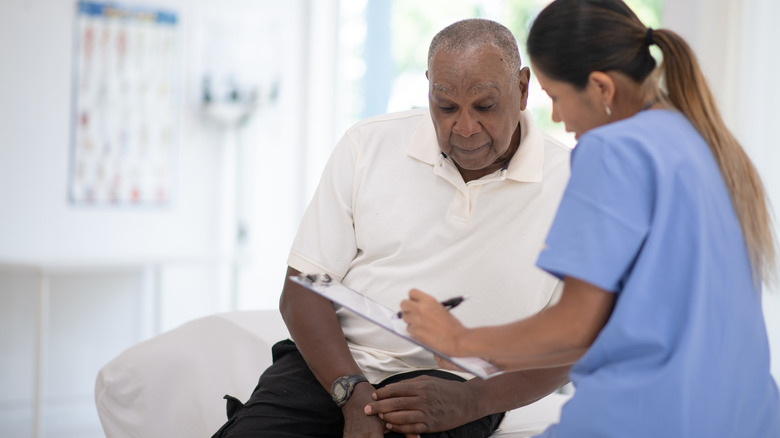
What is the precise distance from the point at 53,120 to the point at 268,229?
3.85 ft

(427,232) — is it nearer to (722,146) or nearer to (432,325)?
(432,325)

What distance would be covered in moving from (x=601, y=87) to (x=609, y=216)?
0.21 meters

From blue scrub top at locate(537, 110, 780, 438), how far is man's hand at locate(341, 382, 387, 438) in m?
0.52

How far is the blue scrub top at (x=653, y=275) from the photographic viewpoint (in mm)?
980

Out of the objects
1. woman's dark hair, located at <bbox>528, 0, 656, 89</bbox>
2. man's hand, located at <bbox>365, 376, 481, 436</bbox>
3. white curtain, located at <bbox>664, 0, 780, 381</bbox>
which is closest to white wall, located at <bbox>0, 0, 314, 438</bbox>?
man's hand, located at <bbox>365, 376, 481, 436</bbox>

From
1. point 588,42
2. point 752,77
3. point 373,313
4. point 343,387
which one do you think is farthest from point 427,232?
point 752,77

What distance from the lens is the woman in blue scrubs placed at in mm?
982

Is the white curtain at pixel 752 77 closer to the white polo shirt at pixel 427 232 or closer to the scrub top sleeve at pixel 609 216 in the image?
the white polo shirt at pixel 427 232

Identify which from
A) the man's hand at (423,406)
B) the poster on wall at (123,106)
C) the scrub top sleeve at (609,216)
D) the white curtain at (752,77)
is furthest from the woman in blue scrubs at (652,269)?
the poster on wall at (123,106)

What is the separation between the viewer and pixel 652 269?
3.25ft

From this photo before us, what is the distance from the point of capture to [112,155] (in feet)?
12.0

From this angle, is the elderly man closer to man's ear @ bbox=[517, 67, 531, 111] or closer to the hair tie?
man's ear @ bbox=[517, 67, 531, 111]

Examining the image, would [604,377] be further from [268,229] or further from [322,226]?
[268,229]

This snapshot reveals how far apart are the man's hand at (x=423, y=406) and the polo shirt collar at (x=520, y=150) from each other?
0.45m
